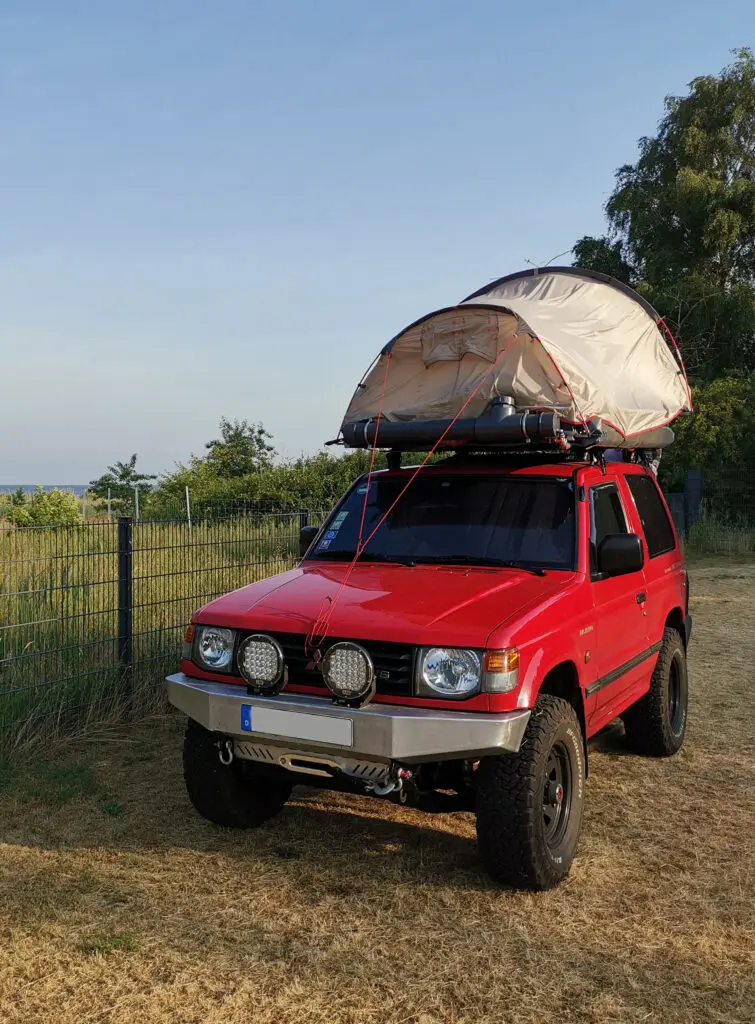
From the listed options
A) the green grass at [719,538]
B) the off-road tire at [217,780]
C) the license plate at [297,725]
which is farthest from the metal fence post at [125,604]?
the green grass at [719,538]

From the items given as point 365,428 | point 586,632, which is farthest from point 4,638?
point 586,632

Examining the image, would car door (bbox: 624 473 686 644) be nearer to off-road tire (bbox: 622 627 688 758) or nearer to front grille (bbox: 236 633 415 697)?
off-road tire (bbox: 622 627 688 758)

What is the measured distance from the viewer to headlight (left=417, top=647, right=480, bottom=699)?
3977mm

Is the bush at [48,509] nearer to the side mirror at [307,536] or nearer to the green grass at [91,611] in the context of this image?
the green grass at [91,611]

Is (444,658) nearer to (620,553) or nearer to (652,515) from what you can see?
(620,553)

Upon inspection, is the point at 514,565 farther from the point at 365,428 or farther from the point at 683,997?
the point at 683,997

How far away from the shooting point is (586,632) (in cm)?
476

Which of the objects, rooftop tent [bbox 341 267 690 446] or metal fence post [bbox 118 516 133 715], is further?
metal fence post [bbox 118 516 133 715]

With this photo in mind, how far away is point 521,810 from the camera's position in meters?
4.04

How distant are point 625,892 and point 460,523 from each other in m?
2.03

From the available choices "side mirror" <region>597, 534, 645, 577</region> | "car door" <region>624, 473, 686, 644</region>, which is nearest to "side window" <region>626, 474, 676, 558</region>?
"car door" <region>624, 473, 686, 644</region>

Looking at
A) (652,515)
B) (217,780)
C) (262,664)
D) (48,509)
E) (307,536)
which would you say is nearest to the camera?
(262,664)

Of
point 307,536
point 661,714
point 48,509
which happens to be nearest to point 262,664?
point 307,536

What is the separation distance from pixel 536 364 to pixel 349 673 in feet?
7.09
